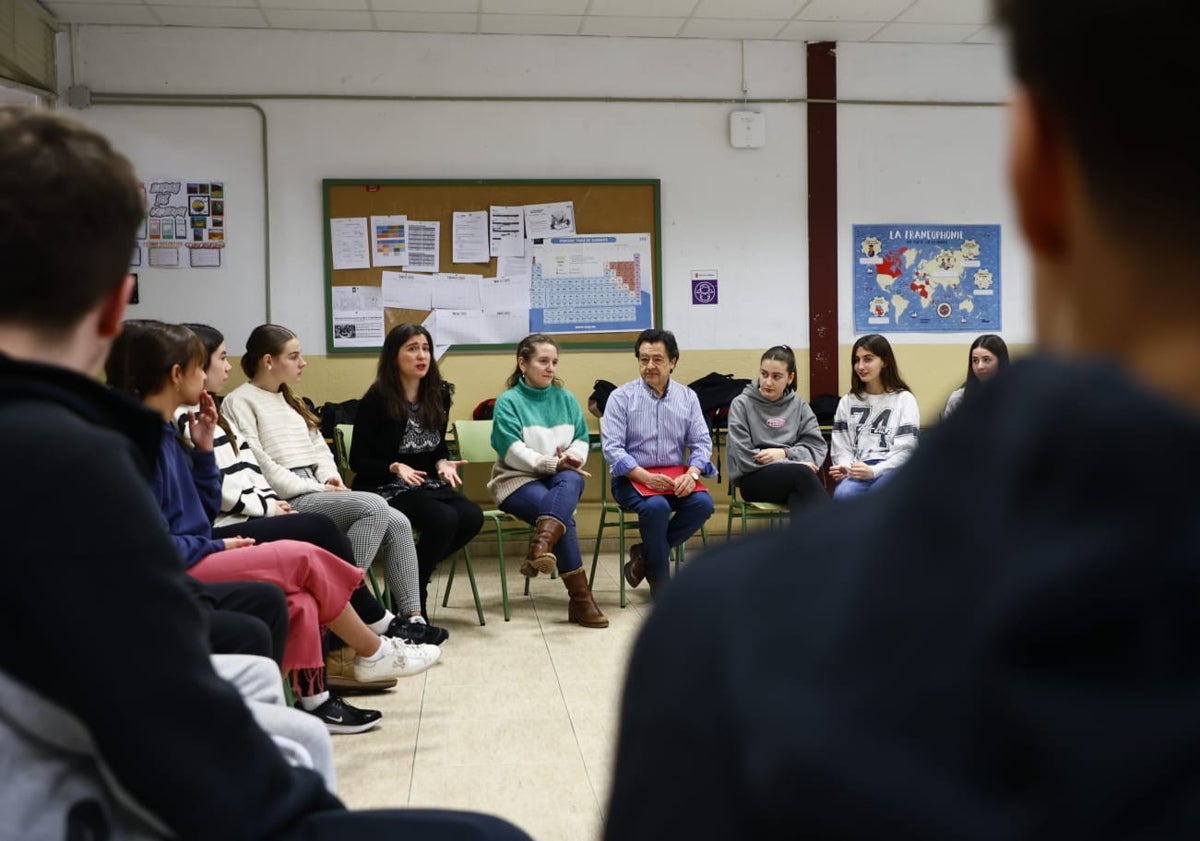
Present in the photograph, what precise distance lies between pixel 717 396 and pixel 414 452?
181 cm

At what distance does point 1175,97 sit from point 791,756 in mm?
239

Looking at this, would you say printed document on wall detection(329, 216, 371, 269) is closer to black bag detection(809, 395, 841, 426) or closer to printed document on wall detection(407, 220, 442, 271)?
printed document on wall detection(407, 220, 442, 271)

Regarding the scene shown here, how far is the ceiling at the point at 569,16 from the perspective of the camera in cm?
526

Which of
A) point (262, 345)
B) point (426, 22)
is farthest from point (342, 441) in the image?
point (426, 22)

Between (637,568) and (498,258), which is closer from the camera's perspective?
(637,568)

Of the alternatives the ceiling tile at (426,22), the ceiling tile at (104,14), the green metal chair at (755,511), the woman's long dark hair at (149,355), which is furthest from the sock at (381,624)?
the ceiling tile at (104,14)

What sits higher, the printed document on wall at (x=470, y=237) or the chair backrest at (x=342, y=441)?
the printed document on wall at (x=470, y=237)

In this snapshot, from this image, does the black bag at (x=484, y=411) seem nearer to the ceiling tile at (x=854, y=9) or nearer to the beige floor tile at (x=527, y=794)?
the ceiling tile at (x=854, y=9)

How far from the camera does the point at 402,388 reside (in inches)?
177

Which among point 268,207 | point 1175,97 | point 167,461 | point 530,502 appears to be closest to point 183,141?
point 268,207

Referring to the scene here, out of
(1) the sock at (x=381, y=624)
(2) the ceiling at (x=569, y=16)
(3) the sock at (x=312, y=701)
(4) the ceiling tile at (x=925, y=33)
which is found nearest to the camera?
(3) the sock at (x=312, y=701)

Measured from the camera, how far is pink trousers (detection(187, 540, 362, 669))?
106 inches

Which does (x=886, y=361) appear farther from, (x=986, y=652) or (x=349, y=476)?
(x=986, y=652)

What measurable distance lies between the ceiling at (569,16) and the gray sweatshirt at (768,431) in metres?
2.01
